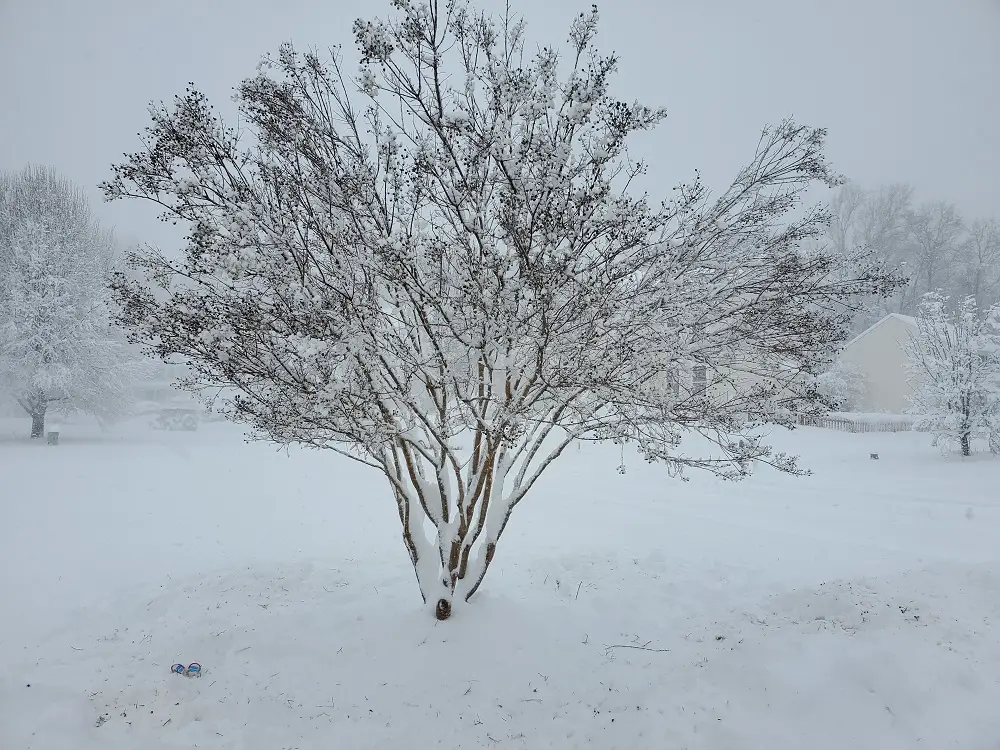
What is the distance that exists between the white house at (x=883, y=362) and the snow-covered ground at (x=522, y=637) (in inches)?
722

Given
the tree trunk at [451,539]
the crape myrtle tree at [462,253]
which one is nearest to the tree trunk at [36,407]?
the crape myrtle tree at [462,253]

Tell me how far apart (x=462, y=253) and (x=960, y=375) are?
17665mm

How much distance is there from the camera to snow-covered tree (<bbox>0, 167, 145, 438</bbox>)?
1838 centimetres

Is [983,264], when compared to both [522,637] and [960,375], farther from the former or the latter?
[522,637]

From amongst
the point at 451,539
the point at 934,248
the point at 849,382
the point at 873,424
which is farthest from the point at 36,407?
the point at 934,248

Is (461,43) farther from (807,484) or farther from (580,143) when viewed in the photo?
(807,484)

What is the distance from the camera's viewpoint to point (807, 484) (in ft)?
43.7

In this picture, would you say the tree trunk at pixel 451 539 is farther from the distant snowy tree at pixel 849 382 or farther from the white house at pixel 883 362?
the white house at pixel 883 362

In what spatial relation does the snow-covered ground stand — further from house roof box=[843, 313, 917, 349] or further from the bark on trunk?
house roof box=[843, 313, 917, 349]

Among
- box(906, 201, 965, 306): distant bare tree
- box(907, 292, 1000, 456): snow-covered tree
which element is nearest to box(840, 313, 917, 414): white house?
box(907, 292, 1000, 456): snow-covered tree

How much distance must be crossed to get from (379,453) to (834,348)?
4.42 m

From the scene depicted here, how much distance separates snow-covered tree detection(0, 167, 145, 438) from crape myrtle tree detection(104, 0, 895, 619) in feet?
55.3

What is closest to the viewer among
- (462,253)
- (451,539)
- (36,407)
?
(462,253)

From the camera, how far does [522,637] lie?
16.4 ft
